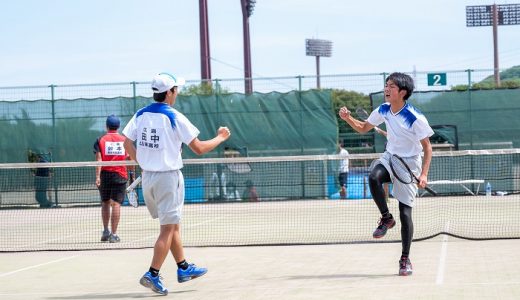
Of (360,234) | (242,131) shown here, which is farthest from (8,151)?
(360,234)

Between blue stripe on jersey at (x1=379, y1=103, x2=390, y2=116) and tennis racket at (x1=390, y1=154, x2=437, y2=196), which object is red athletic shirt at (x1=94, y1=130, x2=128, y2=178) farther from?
tennis racket at (x1=390, y1=154, x2=437, y2=196)

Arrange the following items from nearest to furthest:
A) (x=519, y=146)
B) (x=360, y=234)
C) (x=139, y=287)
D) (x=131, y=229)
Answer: (x=139, y=287)
(x=360, y=234)
(x=131, y=229)
(x=519, y=146)

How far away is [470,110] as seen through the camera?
78.2 feet

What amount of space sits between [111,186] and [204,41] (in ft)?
72.8

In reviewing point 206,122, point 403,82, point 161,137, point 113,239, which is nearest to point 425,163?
point 403,82

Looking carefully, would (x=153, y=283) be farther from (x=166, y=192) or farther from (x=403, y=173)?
(x=403, y=173)

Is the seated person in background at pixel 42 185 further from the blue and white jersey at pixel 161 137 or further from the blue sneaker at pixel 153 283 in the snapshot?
the blue sneaker at pixel 153 283

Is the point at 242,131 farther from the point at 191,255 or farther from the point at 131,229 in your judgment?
the point at 191,255

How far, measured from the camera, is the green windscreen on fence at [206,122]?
24266 millimetres

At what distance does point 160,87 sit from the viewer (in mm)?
7730

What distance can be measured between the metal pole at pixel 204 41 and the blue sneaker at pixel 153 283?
27119mm

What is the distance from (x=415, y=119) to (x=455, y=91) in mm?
15750

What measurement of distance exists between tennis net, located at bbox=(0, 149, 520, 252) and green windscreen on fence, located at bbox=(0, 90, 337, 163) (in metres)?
1.00

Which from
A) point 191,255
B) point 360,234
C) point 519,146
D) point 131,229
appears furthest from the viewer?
point 519,146
